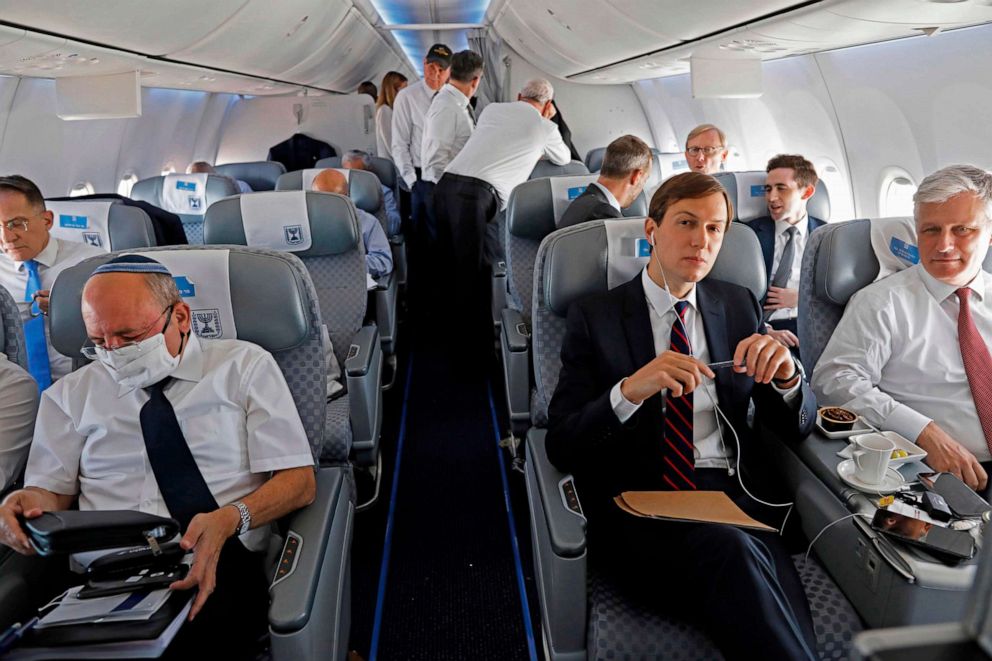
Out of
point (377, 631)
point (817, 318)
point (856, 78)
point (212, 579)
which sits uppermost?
point (856, 78)

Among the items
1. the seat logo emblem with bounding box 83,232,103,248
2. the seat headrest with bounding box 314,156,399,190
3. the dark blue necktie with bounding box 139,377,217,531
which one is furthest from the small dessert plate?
the seat headrest with bounding box 314,156,399,190

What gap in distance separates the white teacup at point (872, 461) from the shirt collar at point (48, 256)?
3.15 meters

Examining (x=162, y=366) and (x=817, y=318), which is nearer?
(x=162, y=366)

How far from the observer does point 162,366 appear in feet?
5.69

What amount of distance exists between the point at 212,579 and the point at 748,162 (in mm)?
6396

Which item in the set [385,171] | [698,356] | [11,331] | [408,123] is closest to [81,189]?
[385,171]

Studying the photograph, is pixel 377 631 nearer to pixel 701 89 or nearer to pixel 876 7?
pixel 876 7

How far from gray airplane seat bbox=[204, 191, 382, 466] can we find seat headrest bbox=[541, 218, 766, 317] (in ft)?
3.30

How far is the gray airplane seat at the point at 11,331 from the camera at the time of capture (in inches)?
81.7

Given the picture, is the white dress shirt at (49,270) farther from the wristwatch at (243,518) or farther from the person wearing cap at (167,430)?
the wristwatch at (243,518)

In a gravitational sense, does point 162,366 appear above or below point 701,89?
below

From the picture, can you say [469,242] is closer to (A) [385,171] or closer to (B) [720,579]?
(A) [385,171]

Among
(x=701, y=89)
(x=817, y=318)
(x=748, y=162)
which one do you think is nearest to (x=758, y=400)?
(x=817, y=318)

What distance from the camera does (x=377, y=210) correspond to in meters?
4.68
